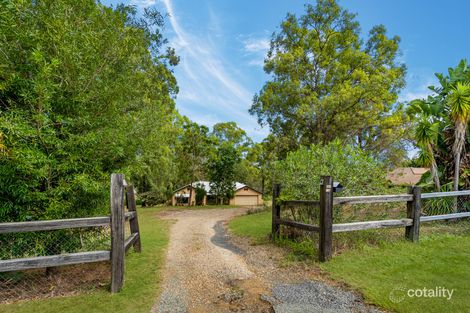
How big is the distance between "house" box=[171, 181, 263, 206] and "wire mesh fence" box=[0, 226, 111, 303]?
967 inches

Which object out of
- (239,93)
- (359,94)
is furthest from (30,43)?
(239,93)

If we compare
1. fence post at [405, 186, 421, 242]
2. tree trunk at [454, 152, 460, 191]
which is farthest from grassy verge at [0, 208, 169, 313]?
tree trunk at [454, 152, 460, 191]

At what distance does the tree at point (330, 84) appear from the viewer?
16578 mm

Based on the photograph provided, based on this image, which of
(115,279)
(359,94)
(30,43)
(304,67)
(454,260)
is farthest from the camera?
(304,67)

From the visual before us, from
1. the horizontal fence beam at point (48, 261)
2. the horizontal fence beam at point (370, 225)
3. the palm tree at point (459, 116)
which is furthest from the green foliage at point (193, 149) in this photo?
the horizontal fence beam at point (48, 261)

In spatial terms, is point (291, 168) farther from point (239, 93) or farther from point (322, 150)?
point (239, 93)

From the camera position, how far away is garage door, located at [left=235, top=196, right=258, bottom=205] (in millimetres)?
32531

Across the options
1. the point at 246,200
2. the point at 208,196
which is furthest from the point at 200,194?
the point at 246,200

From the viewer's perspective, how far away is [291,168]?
704 cm

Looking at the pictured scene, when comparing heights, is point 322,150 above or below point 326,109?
below

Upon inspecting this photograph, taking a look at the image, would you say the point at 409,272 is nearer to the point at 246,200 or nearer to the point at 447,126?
the point at 447,126

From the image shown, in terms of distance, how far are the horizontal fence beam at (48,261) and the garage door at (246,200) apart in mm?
28626

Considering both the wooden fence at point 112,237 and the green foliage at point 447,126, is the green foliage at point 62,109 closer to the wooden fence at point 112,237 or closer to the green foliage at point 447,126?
the wooden fence at point 112,237

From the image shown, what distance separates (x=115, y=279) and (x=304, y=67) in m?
17.5
